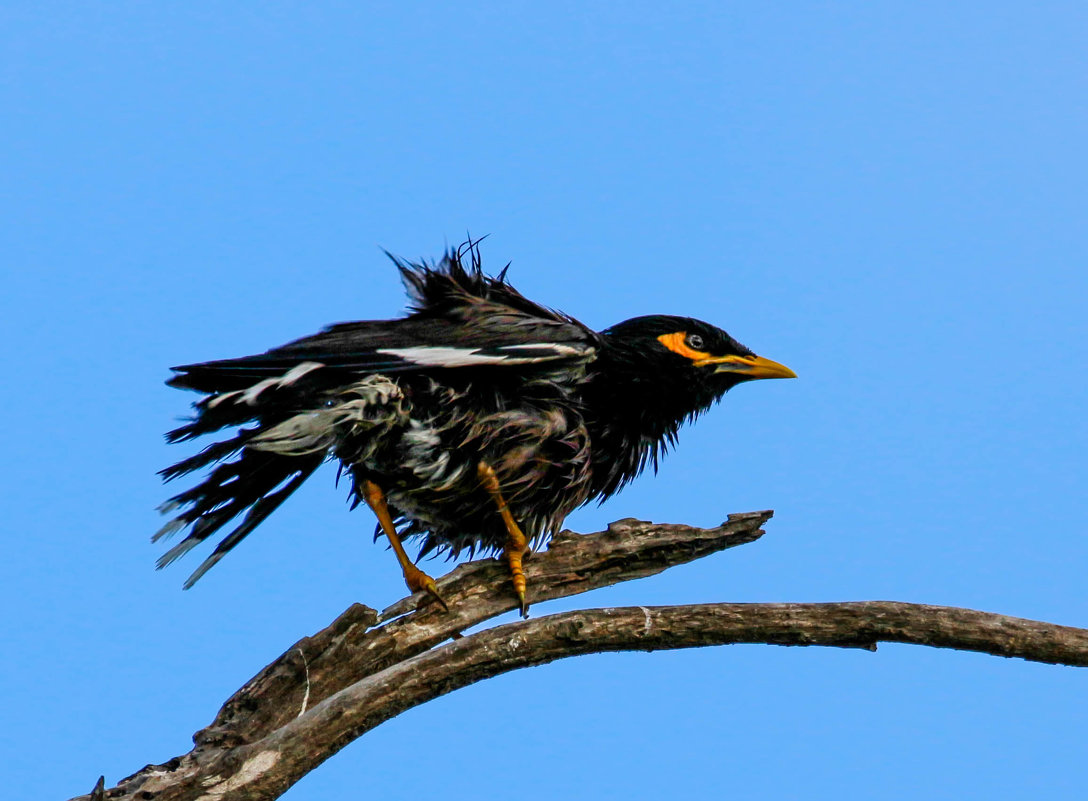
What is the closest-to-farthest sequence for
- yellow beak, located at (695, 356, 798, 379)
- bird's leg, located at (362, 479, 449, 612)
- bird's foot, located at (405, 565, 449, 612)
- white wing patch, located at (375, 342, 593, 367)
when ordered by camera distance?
white wing patch, located at (375, 342, 593, 367) → bird's foot, located at (405, 565, 449, 612) → bird's leg, located at (362, 479, 449, 612) → yellow beak, located at (695, 356, 798, 379)

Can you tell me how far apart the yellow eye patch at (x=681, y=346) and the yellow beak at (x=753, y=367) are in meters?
0.07

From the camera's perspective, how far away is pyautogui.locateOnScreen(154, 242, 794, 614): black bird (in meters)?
4.73

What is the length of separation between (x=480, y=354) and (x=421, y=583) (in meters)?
1.02

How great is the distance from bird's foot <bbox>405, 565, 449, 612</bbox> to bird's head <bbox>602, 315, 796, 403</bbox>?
4.20ft

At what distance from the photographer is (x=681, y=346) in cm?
545

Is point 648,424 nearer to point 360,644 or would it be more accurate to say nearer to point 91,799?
point 360,644

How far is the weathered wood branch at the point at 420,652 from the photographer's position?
4.30 metres

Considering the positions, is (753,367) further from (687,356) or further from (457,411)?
(457,411)

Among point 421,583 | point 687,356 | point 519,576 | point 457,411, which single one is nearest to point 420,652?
point 421,583

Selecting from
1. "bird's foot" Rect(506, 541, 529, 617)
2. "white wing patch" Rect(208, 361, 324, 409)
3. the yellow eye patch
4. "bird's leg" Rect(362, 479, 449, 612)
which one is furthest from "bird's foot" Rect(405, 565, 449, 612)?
the yellow eye patch

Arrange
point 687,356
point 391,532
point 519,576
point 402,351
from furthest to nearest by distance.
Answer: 1. point 687,356
2. point 391,532
3. point 519,576
4. point 402,351

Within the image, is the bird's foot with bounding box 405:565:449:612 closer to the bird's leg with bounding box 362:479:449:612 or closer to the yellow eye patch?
the bird's leg with bounding box 362:479:449:612

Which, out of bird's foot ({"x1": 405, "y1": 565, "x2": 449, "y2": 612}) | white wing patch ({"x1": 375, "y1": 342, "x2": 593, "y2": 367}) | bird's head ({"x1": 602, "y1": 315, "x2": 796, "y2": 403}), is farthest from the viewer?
bird's head ({"x1": 602, "y1": 315, "x2": 796, "y2": 403})

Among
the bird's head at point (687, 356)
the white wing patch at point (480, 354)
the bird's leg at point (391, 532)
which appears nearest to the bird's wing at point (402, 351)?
the white wing patch at point (480, 354)
